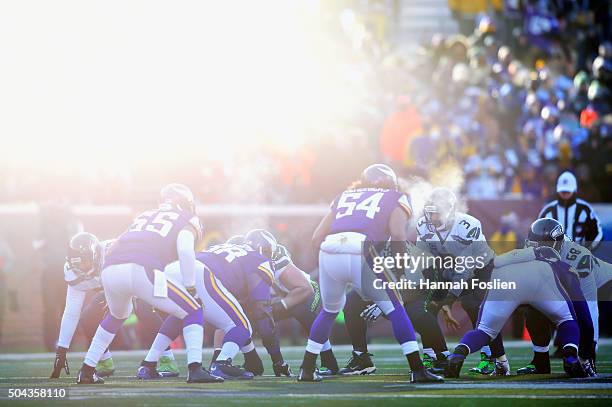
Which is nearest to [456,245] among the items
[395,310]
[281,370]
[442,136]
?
[395,310]

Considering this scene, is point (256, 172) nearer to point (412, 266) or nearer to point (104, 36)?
point (104, 36)

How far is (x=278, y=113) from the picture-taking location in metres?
20.5

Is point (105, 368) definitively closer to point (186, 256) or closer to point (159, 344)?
point (159, 344)

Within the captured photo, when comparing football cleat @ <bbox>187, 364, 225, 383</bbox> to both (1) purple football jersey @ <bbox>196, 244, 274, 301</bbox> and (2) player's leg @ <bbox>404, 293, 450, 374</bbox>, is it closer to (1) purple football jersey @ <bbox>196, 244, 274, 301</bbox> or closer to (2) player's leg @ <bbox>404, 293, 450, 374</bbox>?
(1) purple football jersey @ <bbox>196, 244, 274, 301</bbox>

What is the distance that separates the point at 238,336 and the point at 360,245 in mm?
1660

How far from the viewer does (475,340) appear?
10.5 metres

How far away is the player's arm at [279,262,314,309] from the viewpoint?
11.9 metres

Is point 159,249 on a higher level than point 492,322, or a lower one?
A: higher

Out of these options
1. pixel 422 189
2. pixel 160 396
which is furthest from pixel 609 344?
pixel 160 396

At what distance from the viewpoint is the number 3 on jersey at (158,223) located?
33.9 feet


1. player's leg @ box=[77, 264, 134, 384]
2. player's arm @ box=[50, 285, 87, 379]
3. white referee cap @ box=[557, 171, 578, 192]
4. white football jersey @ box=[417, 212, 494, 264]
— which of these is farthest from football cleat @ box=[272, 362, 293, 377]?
white referee cap @ box=[557, 171, 578, 192]

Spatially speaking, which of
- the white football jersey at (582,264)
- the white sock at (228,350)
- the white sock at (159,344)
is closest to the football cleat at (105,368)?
the white sock at (159,344)

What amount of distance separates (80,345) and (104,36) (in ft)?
18.7

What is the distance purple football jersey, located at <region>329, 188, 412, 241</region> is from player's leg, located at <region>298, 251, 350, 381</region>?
0.81 feet
